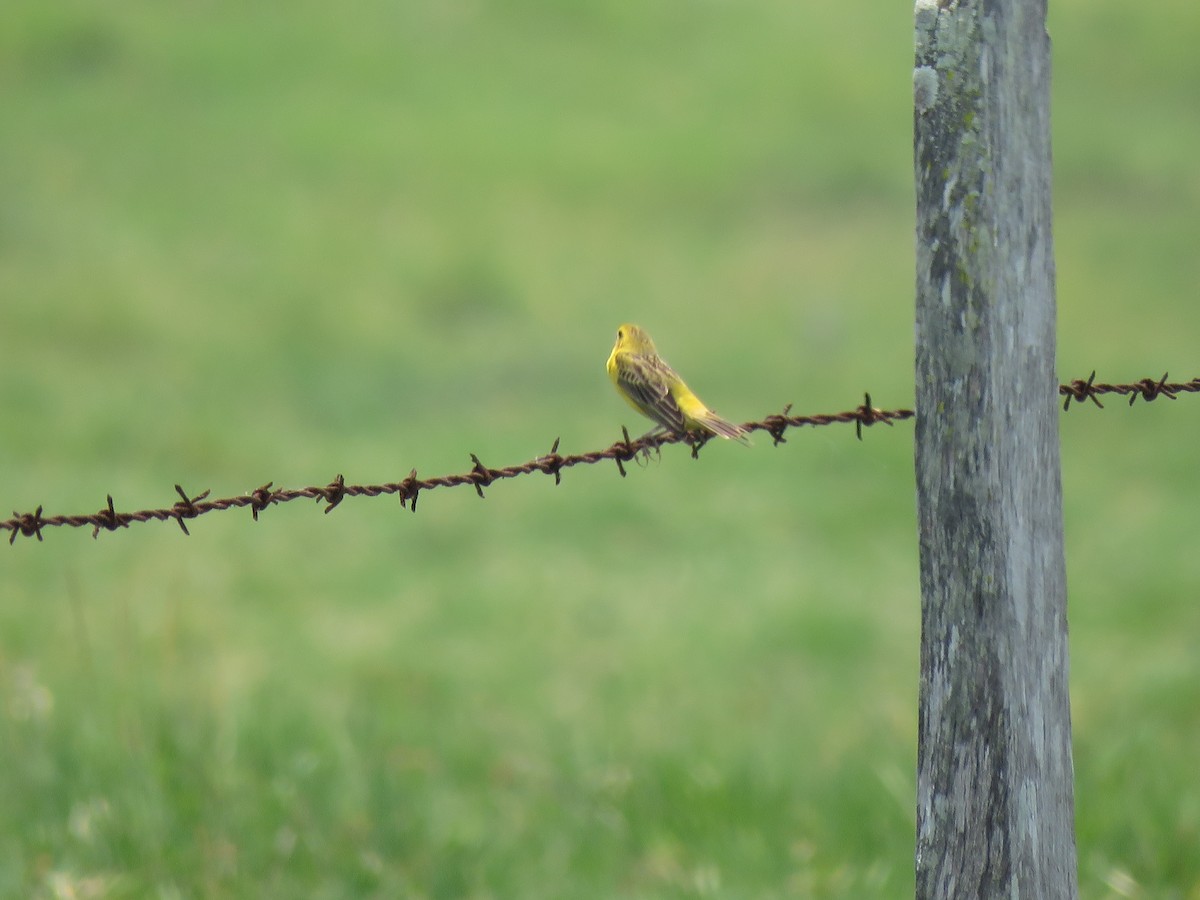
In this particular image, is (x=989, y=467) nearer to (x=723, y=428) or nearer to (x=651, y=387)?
(x=723, y=428)

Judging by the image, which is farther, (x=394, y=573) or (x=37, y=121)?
(x=37, y=121)

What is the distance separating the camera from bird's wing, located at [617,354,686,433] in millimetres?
4469

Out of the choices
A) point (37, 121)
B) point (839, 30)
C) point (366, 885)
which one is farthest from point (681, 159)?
point (366, 885)

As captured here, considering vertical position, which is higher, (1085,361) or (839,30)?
(839,30)

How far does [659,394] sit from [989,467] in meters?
1.97

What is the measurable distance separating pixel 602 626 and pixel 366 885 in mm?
5195

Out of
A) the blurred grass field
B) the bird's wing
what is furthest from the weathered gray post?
the blurred grass field

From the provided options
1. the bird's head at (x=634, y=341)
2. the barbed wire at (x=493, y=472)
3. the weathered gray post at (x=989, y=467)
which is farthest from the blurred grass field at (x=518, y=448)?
the weathered gray post at (x=989, y=467)

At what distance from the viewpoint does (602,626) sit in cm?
1013

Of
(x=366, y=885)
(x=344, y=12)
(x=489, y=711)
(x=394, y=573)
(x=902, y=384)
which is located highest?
(x=344, y=12)

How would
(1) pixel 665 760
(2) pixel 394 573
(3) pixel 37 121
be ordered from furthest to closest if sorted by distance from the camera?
(3) pixel 37 121, (2) pixel 394 573, (1) pixel 665 760

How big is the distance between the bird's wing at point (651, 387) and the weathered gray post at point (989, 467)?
1.67 m

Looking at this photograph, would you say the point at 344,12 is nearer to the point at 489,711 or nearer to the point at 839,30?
the point at 839,30

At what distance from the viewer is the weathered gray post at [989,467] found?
8.57ft
